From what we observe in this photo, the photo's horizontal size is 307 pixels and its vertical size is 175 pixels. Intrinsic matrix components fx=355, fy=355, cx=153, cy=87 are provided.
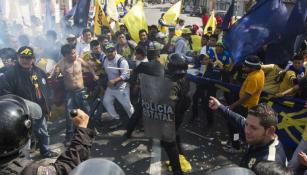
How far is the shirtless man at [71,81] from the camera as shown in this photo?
616cm

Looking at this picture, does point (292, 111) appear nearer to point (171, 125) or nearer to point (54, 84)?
point (171, 125)

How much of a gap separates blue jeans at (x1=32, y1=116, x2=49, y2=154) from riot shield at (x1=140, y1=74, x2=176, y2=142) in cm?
181

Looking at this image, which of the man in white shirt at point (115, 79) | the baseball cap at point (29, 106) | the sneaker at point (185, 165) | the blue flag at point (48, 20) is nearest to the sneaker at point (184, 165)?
the sneaker at point (185, 165)

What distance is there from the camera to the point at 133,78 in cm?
625

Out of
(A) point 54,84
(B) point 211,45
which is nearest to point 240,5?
(B) point 211,45

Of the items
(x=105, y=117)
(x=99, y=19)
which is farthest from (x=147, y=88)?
(x=99, y=19)

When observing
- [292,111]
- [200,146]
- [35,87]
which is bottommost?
[200,146]

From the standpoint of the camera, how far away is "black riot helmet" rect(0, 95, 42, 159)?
6.06 ft

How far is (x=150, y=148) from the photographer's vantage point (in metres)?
5.93

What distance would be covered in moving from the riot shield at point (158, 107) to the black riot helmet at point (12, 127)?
7.90 feet

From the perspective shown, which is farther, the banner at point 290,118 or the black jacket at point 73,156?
the banner at point 290,118

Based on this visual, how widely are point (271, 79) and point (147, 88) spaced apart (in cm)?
275

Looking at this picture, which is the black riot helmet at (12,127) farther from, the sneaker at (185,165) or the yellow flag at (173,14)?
the yellow flag at (173,14)

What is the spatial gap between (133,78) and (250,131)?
364 centimetres
